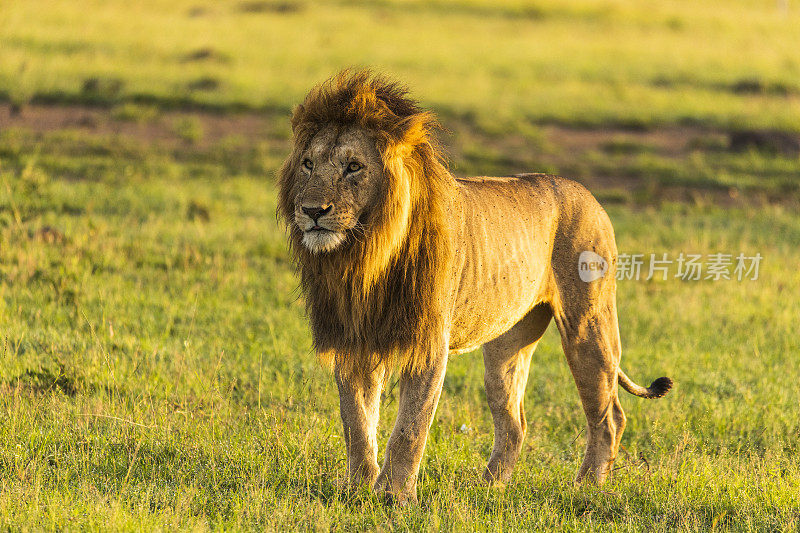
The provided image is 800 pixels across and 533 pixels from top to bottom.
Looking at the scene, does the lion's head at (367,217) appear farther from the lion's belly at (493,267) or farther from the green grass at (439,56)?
the green grass at (439,56)

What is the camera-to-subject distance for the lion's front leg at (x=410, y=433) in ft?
14.5

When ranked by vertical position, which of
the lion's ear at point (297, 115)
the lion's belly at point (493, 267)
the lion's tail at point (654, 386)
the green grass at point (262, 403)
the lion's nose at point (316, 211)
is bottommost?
the green grass at point (262, 403)

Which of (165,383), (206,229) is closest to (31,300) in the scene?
(165,383)

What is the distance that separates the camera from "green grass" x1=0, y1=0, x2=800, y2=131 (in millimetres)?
19906

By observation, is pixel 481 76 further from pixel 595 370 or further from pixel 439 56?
pixel 595 370

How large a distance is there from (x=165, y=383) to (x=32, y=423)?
106 centimetres

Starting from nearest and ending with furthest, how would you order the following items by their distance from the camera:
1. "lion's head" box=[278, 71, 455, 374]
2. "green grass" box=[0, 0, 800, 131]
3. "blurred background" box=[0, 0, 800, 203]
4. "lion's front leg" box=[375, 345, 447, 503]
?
"lion's head" box=[278, 71, 455, 374]
"lion's front leg" box=[375, 345, 447, 503]
"blurred background" box=[0, 0, 800, 203]
"green grass" box=[0, 0, 800, 131]

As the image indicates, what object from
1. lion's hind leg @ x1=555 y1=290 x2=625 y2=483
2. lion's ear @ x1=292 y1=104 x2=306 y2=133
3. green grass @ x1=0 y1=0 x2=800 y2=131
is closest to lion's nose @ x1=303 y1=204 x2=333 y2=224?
lion's ear @ x1=292 y1=104 x2=306 y2=133

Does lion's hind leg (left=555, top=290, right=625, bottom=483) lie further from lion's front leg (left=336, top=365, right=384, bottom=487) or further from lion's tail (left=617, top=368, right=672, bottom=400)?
lion's front leg (left=336, top=365, right=384, bottom=487)

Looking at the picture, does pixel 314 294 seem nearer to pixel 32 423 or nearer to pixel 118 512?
pixel 118 512

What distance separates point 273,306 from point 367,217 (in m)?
4.58

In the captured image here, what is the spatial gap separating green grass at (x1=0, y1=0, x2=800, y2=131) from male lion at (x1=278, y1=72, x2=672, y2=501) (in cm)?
1153

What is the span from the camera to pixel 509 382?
18.3ft

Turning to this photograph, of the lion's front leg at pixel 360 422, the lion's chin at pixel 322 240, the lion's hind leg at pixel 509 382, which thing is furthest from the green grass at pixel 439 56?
the lion's chin at pixel 322 240
